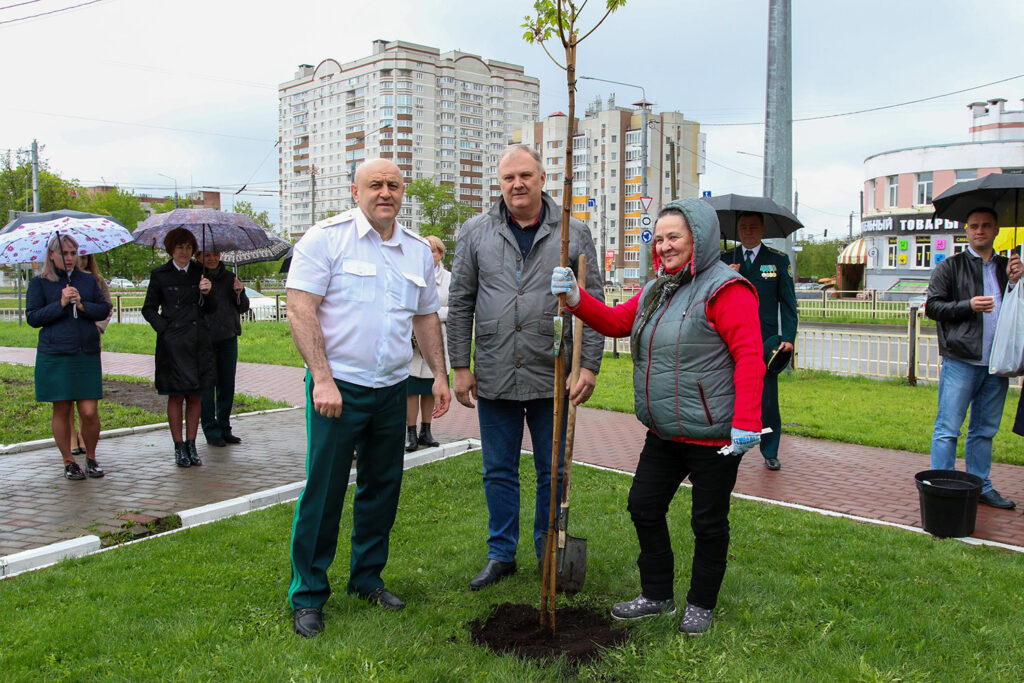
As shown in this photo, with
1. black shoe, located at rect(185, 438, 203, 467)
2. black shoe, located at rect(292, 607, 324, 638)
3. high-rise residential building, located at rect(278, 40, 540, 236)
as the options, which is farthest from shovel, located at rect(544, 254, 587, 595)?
high-rise residential building, located at rect(278, 40, 540, 236)

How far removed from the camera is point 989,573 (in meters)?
4.30

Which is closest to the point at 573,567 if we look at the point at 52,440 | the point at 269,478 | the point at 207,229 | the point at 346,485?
the point at 346,485

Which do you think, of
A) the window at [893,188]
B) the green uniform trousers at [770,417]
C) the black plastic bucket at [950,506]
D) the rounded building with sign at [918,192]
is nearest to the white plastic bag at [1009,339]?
the black plastic bucket at [950,506]

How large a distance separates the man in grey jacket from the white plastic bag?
10.4 ft

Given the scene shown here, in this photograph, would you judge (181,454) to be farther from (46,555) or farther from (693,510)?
(693,510)

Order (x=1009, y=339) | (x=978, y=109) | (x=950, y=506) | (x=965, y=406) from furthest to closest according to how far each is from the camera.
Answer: (x=978, y=109) → (x=965, y=406) → (x=1009, y=339) → (x=950, y=506)

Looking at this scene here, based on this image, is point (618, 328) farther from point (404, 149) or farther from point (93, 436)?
point (404, 149)

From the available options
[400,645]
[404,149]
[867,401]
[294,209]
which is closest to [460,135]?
[404,149]

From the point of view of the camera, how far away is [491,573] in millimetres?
4172

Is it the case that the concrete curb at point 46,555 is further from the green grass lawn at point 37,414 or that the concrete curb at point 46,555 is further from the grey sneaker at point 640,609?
the green grass lawn at point 37,414

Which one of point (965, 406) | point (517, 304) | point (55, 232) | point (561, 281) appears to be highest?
point (55, 232)

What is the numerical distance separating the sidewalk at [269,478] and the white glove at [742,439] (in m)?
3.02

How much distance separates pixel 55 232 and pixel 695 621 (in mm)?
5704

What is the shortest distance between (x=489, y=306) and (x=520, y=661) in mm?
1736
